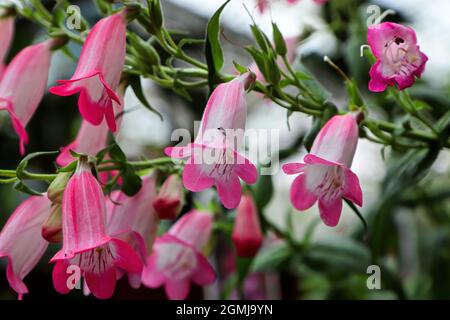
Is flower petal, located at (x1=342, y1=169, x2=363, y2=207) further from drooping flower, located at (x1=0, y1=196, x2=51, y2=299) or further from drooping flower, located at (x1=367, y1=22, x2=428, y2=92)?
drooping flower, located at (x1=0, y1=196, x2=51, y2=299)

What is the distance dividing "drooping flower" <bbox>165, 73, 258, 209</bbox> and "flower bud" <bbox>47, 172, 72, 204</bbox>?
70 millimetres

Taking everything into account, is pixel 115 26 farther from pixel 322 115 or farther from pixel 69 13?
pixel 322 115

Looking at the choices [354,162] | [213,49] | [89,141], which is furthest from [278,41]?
[354,162]

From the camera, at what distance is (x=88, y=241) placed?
361 millimetres

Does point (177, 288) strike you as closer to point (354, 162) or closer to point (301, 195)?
point (301, 195)

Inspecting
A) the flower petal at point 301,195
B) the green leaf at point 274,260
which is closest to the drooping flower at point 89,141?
the flower petal at point 301,195

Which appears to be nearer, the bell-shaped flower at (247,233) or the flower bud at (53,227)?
the flower bud at (53,227)

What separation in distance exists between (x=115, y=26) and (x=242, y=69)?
9 centimetres

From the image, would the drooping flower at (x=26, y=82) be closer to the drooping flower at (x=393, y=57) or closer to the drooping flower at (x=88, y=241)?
the drooping flower at (x=88, y=241)

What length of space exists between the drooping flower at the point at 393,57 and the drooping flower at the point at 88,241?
0.17m

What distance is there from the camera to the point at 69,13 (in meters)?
0.42

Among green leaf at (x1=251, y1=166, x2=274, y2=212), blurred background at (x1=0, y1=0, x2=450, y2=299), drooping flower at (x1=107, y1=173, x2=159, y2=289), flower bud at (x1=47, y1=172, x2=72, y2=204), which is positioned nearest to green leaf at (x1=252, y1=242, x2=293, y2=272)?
blurred background at (x1=0, y1=0, x2=450, y2=299)

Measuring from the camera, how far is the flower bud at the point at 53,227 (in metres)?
0.38
